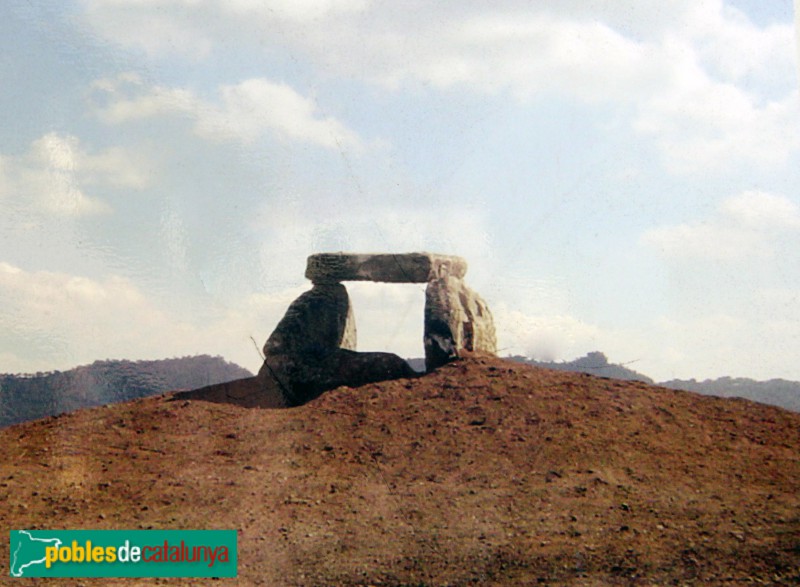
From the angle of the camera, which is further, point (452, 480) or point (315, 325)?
point (315, 325)

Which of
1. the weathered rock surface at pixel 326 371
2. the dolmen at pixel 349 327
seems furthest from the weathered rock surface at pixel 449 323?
the weathered rock surface at pixel 326 371

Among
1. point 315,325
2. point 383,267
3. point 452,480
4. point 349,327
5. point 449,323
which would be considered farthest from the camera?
point 349,327

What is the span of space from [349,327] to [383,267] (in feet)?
5.82

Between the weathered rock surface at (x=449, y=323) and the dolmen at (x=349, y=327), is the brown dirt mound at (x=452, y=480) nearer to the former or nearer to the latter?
the weathered rock surface at (x=449, y=323)

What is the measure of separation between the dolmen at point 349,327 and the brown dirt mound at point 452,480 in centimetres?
78

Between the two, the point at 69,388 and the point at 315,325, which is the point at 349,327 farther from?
the point at 69,388

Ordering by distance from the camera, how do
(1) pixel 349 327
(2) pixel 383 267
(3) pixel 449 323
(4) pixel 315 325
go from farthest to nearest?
(1) pixel 349 327
(4) pixel 315 325
(2) pixel 383 267
(3) pixel 449 323

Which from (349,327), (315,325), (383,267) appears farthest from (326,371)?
(383,267)

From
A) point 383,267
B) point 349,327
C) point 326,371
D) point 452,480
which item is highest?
point 383,267

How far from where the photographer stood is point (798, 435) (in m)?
12.6

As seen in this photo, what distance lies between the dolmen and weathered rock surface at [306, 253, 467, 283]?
0.7 inches

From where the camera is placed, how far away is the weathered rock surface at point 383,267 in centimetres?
1538

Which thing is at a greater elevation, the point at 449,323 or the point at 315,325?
the point at 315,325

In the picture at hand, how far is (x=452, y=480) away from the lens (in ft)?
35.6
